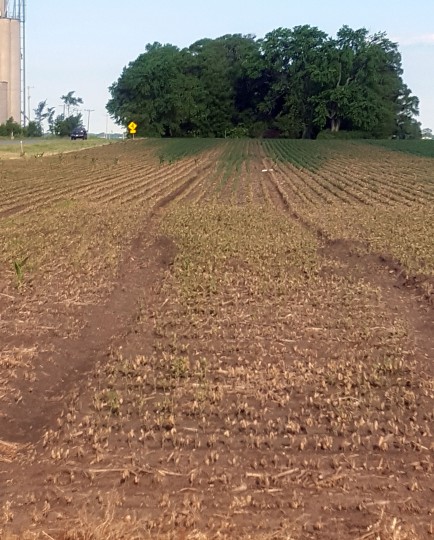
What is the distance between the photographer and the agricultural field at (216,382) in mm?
4922

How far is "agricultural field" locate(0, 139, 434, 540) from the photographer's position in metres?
4.92

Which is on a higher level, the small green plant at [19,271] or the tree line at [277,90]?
the tree line at [277,90]

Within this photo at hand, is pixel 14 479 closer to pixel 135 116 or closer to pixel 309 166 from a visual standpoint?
pixel 309 166

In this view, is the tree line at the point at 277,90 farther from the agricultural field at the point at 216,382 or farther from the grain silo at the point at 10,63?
the agricultural field at the point at 216,382

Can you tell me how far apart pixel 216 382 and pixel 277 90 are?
87.0 metres

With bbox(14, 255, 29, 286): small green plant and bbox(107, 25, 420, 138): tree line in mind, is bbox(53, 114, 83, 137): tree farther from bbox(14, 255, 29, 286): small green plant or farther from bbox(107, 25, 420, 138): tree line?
bbox(14, 255, 29, 286): small green plant

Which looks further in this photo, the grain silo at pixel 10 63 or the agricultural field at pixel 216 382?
the grain silo at pixel 10 63

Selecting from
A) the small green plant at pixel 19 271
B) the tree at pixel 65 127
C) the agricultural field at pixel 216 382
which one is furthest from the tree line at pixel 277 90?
the small green plant at pixel 19 271

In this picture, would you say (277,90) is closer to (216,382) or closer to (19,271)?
(19,271)

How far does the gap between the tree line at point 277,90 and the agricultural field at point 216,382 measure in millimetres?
72670

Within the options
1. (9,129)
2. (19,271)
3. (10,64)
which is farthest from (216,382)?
(10,64)

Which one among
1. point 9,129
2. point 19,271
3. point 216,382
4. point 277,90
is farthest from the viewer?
point 277,90

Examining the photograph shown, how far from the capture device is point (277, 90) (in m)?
91.2

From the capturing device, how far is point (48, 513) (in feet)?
16.0
